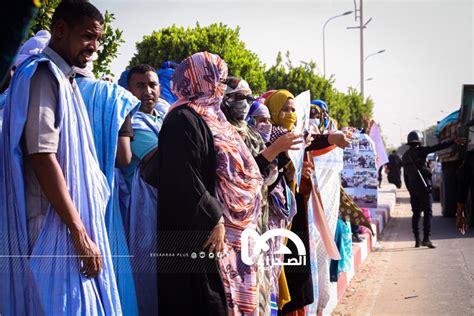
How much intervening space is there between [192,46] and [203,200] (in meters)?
10.4

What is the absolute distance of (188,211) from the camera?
125 inches

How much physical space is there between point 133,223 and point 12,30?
7.21ft

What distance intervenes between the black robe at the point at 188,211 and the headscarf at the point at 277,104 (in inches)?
66.6

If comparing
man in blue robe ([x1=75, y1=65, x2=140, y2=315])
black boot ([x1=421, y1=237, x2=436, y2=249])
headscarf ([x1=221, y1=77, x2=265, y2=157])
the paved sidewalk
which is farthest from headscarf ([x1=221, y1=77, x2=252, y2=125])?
black boot ([x1=421, y1=237, x2=436, y2=249])

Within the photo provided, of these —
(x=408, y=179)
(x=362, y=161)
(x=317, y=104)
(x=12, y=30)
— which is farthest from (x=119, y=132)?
(x=408, y=179)

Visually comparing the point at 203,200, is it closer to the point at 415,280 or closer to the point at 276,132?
the point at 276,132

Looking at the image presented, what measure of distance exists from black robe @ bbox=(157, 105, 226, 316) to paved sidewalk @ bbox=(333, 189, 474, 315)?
3675mm

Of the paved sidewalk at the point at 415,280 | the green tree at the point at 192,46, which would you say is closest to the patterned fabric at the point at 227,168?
the paved sidewalk at the point at 415,280

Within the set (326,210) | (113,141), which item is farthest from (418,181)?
(113,141)

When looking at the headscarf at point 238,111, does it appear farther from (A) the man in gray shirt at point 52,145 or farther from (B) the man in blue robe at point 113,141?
(A) the man in gray shirt at point 52,145

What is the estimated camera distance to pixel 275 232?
4434mm

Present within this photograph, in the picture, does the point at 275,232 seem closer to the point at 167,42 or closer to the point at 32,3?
the point at 32,3

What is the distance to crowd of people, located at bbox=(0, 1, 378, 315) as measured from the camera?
2760 mm

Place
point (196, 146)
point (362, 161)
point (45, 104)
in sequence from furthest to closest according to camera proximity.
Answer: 1. point (362, 161)
2. point (196, 146)
3. point (45, 104)
